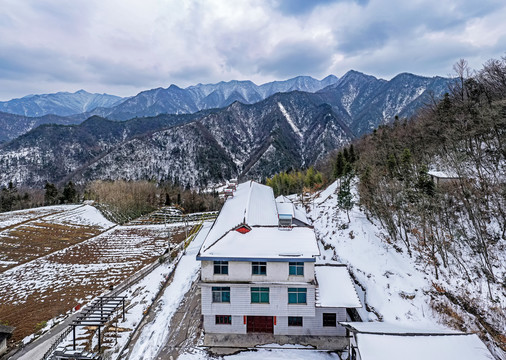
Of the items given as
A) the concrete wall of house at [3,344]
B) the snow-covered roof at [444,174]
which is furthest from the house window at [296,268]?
the concrete wall of house at [3,344]


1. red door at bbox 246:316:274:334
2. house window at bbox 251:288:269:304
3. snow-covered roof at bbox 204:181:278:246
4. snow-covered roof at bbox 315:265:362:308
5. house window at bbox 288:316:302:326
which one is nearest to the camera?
snow-covered roof at bbox 315:265:362:308

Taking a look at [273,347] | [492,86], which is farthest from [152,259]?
[492,86]

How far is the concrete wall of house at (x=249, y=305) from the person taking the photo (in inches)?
627

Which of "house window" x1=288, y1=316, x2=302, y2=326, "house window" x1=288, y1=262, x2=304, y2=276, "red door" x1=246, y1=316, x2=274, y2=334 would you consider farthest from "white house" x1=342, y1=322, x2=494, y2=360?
"red door" x1=246, y1=316, x2=274, y2=334

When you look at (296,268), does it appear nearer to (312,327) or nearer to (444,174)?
(312,327)

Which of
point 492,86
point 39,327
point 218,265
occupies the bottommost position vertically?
point 39,327

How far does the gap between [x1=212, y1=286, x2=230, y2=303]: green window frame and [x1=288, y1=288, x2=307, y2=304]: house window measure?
407cm

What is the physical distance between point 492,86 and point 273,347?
36.7 meters

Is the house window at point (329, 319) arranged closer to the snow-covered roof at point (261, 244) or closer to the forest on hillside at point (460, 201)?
the snow-covered roof at point (261, 244)

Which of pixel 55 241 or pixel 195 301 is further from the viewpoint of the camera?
pixel 55 241

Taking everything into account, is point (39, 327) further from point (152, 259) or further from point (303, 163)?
point (303, 163)

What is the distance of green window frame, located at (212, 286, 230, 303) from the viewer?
16250 mm

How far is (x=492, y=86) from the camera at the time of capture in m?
28.8

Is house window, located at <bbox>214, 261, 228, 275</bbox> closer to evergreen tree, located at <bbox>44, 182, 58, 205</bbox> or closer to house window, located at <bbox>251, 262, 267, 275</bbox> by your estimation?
house window, located at <bbox>251, 262, 267, 275</bbox>
